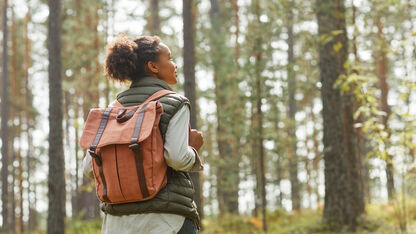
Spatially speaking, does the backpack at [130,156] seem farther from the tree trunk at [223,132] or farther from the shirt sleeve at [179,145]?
the tree trunk at [223,132]

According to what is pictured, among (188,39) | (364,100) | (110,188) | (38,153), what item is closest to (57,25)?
(188,39)

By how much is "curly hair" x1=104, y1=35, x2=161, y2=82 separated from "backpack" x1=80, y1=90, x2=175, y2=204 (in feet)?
0.90

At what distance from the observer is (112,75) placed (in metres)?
2.86

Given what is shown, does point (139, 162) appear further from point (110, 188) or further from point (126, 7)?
point (126, 7)

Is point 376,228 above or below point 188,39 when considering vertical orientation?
below

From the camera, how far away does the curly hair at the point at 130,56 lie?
2783mm

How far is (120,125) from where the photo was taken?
8.57 ft

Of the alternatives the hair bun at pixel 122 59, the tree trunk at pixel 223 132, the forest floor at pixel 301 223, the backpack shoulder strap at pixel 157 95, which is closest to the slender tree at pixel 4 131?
the forest floor at pixel 301 223

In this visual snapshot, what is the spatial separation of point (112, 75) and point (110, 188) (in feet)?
2.29

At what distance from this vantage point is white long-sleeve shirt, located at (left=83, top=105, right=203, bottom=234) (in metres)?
2.53

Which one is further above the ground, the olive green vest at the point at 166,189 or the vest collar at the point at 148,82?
the vest collar at the point at 148,82

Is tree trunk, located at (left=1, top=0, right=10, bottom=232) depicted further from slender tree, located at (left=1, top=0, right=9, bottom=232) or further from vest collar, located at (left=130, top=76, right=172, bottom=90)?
vest collar, located at (left=130, top=76, right=172, bottom=90)

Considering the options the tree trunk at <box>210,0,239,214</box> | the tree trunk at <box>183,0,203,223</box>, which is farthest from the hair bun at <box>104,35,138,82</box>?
the tree trunk at <box>210,0,239,214</box>

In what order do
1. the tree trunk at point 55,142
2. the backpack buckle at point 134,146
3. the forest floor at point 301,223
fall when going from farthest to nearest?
A: the tree trunk at point 55,142 → the forest floor at point 301,223 → the backpack buckle at point 134,146
